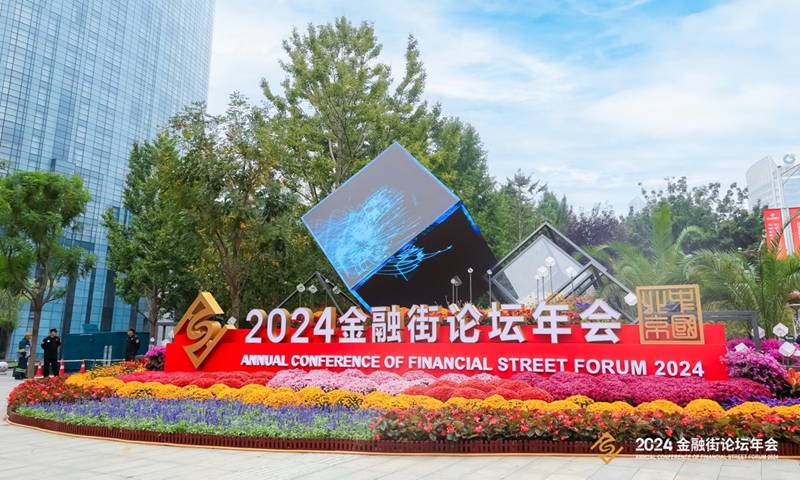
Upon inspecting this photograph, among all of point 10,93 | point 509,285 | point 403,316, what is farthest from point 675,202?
point 10,93

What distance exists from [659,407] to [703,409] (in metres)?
0.50

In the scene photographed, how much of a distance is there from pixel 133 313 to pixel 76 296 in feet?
26.6

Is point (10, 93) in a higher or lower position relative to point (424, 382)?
higher

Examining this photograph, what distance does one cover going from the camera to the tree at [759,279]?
13.6m

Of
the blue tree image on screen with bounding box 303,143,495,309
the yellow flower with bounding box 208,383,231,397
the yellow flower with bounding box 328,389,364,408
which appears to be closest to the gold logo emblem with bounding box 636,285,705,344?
the yellow flower with bounding box 328,389,364,408

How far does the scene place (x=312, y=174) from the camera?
22.6 metres

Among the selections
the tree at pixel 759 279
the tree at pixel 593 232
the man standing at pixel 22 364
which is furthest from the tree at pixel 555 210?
the man standing at pixel 22 364

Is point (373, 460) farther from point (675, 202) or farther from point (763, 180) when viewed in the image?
point (763, 180)

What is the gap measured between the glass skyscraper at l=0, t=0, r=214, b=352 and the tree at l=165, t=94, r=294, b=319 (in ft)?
115

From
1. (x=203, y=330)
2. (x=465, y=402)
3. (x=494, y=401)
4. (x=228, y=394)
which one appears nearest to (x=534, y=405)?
(x=494, y=401)

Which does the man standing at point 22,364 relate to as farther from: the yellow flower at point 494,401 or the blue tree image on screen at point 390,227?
the yellow flower at point 494,401

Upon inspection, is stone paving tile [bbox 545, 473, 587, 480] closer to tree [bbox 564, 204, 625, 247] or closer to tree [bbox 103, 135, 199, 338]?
tree [bbox 103, 135, 199, 338]

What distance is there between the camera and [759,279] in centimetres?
1441

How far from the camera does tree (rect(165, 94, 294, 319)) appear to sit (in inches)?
585
